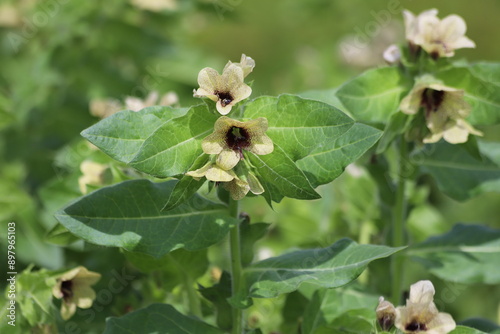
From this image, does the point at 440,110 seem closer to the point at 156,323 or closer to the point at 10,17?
the point at 156,323

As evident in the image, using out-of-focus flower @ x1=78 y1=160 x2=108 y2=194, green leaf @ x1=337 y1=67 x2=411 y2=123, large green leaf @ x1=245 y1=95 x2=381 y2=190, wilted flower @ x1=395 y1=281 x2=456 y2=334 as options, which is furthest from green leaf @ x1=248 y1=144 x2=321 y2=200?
out-of-focus flower @ x1=78 y1=160 x2=108 y2=194

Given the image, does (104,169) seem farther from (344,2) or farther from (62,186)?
(344,2)

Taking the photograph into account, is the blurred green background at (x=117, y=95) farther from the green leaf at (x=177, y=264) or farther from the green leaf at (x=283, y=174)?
the green leaf at (x=283, y=174)

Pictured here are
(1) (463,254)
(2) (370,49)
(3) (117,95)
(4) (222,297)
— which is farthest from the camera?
(2) (370,49)

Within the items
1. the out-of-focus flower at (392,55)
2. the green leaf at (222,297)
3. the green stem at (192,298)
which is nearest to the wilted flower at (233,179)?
the green leaf at (222,297)

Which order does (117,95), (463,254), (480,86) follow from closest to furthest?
(480,86), (463,254), (117,95)

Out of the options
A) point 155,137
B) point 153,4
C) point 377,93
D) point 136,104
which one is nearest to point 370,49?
point 153,4

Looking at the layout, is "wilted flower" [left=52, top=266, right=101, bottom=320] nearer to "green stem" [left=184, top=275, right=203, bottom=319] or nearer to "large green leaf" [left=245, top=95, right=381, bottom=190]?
"green stem" [left=184, top=275, right=203, bottom=319]
